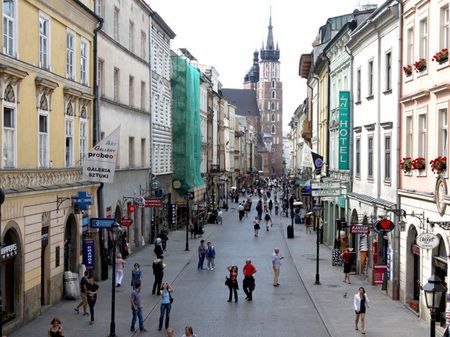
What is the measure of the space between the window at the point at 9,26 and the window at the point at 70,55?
5864mm

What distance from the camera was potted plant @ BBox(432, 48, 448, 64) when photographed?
19.7 meters

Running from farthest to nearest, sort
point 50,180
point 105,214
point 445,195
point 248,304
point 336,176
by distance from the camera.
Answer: point 336,176 < point 105,214 < point 248,304 < point 50,180 < point 445,195

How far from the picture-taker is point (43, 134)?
2375 centimetres

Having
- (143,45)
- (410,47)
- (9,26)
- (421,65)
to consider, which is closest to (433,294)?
(421,65)

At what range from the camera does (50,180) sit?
78.5 ft

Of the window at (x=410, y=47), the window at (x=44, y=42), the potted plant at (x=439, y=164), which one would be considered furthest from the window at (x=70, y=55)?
the potted plant at (x=439, y=164)

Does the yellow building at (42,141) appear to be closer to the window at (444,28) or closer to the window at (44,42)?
the window at (44,42)

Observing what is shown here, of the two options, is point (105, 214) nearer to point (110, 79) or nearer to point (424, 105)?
point (110, 79)

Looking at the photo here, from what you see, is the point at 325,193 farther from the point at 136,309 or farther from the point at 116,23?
the point at 116,23

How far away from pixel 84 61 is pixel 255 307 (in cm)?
1185

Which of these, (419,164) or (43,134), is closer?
(419,164)

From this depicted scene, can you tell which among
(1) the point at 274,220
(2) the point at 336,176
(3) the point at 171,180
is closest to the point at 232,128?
(1) the point at 274,220

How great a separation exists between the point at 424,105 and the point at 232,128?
302 ft

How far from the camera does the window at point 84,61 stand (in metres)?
28.8
